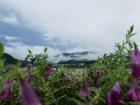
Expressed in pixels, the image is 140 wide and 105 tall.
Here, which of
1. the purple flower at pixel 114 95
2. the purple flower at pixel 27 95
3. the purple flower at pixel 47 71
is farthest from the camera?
the purple flower at pixel 47 71

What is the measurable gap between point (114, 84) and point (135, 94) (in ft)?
0.31

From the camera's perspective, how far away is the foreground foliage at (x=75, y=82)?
49.5 inches

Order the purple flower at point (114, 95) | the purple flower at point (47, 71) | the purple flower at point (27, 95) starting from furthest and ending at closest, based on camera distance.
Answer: the purple flower at point (47, 71) → the purple flower at point (114, 95) → the purple flower at point (27, 95)

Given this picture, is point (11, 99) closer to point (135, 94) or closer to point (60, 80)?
point (60, 80)

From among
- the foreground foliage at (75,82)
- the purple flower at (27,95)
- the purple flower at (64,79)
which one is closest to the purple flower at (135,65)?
the foreground foliage at (75,82)

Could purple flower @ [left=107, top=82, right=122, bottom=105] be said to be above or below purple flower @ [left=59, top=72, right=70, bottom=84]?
below

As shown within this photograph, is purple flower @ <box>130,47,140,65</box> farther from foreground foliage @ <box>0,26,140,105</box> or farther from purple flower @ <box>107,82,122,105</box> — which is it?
purple flower @ <box>107,82,122,105</box>

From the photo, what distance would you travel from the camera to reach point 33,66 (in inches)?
105

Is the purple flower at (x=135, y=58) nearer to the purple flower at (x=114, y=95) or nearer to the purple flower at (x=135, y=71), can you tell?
the purple flower at (x=135, y=71)

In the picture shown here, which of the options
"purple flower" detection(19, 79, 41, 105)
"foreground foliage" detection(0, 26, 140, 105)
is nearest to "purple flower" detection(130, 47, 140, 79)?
"foreground foliage" detection(0, 26, 140, 105)

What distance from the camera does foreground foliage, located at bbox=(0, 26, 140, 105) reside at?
1.26 m

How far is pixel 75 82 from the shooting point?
104 inches

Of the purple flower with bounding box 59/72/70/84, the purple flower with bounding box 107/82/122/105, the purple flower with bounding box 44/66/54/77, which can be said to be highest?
the purple flower with bounding box 44/66/54/77

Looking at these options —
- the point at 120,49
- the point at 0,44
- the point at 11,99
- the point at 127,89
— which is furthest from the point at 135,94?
the point at 120,49
